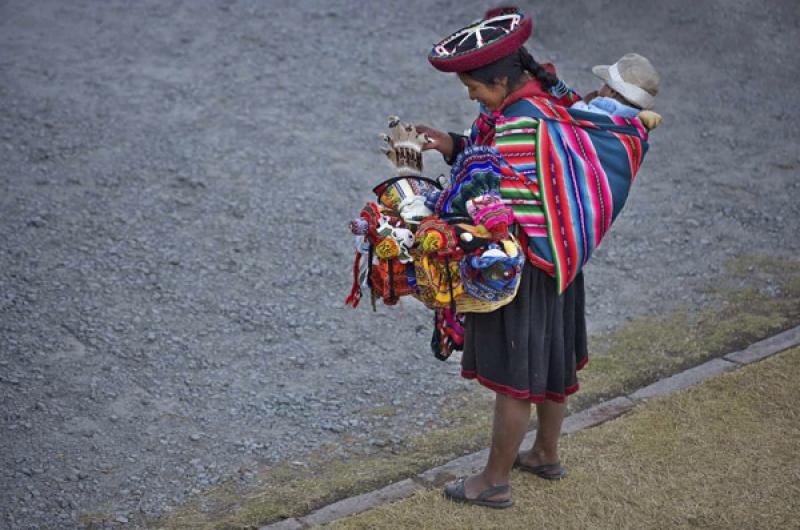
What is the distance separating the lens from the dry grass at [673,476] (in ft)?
11.3

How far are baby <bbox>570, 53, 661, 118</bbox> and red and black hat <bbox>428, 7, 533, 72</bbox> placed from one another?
1.18ft

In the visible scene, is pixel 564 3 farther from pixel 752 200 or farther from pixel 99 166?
pixel 99 166

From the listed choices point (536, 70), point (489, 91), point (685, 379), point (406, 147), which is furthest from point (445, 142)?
point (685, 379)

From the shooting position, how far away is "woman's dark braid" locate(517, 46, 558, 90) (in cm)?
311

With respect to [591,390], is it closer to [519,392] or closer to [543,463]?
[543,463]

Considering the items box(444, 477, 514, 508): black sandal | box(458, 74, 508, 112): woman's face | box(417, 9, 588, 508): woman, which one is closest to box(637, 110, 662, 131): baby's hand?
box(417, 9, 588, 508): woman

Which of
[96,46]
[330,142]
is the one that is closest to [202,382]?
[330,142]

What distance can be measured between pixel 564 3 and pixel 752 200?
13.0ft

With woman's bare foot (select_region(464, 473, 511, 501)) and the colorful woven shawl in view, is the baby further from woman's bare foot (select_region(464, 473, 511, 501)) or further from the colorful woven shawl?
woman's bare foot (select_region(464, 473, 511, 501))

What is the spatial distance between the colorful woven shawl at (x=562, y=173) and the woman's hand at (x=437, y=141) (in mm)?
270

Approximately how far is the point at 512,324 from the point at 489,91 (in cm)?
81

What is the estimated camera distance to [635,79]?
3.25m

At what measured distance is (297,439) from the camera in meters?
4.22

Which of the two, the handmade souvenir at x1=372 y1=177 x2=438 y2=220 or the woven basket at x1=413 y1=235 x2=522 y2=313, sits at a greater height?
the handmade souvenir at x1=372 y1=177 x2=438 y2=220
